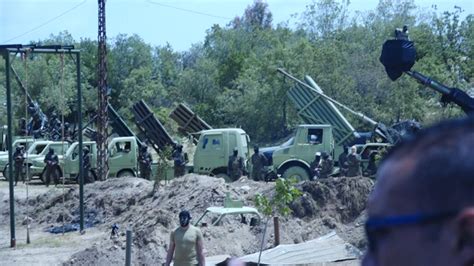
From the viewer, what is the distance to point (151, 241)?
1888 cm

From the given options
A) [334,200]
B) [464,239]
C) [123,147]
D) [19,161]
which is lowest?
[334,200]

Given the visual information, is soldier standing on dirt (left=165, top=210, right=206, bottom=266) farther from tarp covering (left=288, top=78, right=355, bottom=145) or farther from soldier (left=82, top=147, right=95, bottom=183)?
soldier (left=82, top=147, right=95, bottom=183)

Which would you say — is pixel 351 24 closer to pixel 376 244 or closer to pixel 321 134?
pixel 321 134

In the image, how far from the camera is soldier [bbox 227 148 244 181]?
30562 mm

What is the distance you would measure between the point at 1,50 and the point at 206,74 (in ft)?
146

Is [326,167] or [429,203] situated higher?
[429,203]

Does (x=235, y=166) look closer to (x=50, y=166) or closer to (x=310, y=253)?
(x=50, y=166)

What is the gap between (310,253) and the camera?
15.7 metres

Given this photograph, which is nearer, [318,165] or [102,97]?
[318,165]

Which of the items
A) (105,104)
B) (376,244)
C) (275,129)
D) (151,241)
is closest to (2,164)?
(105,104)

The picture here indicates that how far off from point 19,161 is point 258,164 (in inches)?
402

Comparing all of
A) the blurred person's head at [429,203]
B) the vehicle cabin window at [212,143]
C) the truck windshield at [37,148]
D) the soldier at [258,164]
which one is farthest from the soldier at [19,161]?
the blurred person's head at [429,203]

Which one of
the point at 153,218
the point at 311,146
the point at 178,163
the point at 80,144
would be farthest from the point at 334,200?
the point at 178,163

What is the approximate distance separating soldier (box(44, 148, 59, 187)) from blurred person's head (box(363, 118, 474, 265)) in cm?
3478
